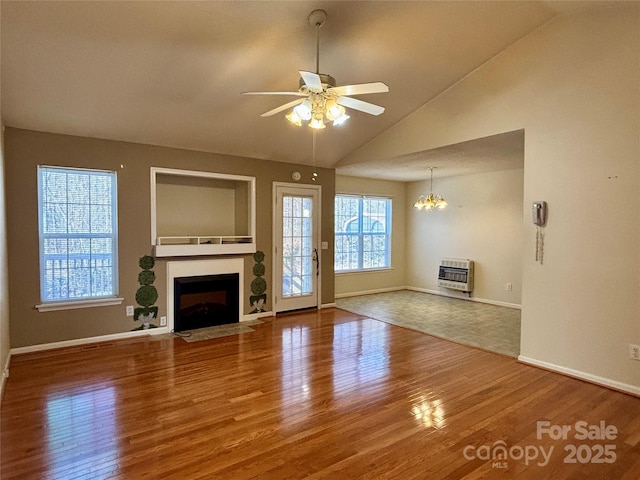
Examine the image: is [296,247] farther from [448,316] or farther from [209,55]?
[209,55]

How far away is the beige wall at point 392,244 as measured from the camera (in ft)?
24.1

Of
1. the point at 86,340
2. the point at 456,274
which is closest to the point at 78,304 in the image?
the point at 86,340

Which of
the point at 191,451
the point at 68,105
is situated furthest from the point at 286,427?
the point at 68,105

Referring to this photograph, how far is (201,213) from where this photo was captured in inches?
213

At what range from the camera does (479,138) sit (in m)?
4.14

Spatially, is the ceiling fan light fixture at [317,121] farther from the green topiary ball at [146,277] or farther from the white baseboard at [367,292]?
the white baseboard at [367,292]

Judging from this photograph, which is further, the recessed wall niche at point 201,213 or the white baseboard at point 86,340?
the recessed wall niche at point 201,213

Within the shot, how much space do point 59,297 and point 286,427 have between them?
129 inches

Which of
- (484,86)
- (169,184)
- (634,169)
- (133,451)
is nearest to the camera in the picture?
(133,451)

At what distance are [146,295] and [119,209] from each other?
112cm

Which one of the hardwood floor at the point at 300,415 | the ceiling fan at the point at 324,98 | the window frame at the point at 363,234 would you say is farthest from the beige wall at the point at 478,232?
the ceiling fan at the point at 324,98

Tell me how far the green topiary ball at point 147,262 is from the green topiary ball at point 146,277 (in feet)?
0.17

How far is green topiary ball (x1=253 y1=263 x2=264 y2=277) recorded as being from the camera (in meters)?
5.61

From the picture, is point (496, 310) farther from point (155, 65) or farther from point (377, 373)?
point (155, 65)
